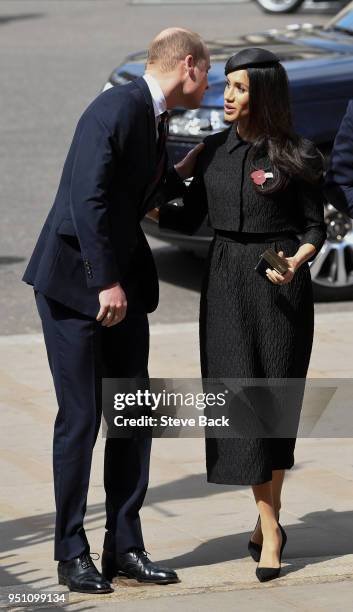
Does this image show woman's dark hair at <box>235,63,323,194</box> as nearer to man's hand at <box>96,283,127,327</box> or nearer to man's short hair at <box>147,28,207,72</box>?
man's short hair at <box>147,28,207,72</box>

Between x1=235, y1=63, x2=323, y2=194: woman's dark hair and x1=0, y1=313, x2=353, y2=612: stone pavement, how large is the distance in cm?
136

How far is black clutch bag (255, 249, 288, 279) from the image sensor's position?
521cm

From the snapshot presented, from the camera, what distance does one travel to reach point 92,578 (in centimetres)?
515

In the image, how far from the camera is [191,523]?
6.01 meters

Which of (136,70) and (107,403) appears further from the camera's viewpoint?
(136,70)

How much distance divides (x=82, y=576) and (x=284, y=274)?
48.0 inches

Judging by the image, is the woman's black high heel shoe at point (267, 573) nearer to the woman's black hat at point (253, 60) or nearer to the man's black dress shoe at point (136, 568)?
the man's black dress shoe at point (136, 568)

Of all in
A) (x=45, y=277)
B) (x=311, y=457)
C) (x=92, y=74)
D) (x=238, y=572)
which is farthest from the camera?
(x=92, y=74)

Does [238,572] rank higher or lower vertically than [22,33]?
higher

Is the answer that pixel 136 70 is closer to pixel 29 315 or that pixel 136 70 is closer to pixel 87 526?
pixel 29 315

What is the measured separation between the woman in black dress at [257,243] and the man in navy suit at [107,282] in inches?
7.9

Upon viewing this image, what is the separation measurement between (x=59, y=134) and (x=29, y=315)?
244 inches

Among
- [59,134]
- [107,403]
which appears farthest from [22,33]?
[107,403]

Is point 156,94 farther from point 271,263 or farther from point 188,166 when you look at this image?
point 271,263
